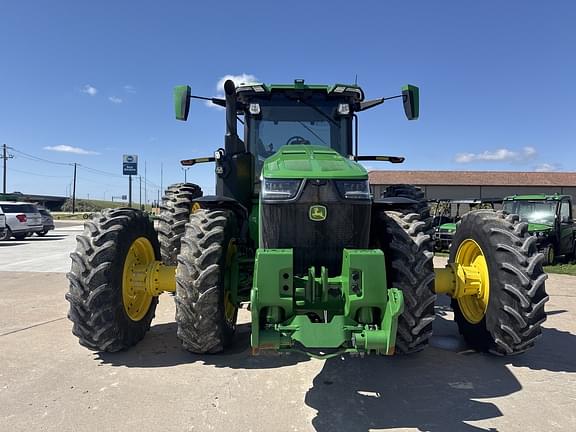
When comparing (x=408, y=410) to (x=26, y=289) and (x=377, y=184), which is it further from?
(x=377, y=184)

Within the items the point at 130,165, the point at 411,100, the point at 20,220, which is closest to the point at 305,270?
the point at 411,100

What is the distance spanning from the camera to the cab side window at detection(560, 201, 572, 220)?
13.7 m

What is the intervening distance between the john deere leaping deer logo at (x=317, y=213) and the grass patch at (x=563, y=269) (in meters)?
10.2

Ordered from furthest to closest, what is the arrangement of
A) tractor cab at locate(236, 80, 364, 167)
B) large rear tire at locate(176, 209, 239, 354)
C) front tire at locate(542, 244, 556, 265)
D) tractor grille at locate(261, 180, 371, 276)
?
front tire at locate(542, 244, 556, 265) → tractor cab at locate(236, 80, 364, 167) → large rear tire at locate(176, 209, 239, 354) → tractor grille at locate(261, 180, 371, 276)

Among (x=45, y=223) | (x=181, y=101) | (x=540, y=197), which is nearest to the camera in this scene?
(x=181, y=101)

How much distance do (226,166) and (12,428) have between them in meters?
2.90

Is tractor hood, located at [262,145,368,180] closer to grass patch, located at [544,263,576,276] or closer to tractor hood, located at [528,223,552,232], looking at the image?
grass patch, located at [544,263,576,276]

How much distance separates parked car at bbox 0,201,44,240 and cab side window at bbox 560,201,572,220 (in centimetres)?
2071

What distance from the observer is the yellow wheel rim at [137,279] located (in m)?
4.32

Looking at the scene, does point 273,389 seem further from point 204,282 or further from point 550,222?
point 550,222

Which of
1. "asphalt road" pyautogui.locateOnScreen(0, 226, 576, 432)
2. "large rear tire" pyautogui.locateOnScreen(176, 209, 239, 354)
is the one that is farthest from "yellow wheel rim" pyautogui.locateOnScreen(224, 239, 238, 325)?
"asphalt road" pyautogui.locateOnScreen(0, 226, 576, 432)

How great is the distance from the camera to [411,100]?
4816mm

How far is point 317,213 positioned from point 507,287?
1831 mm

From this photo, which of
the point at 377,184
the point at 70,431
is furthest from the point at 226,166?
the point at 377,184
